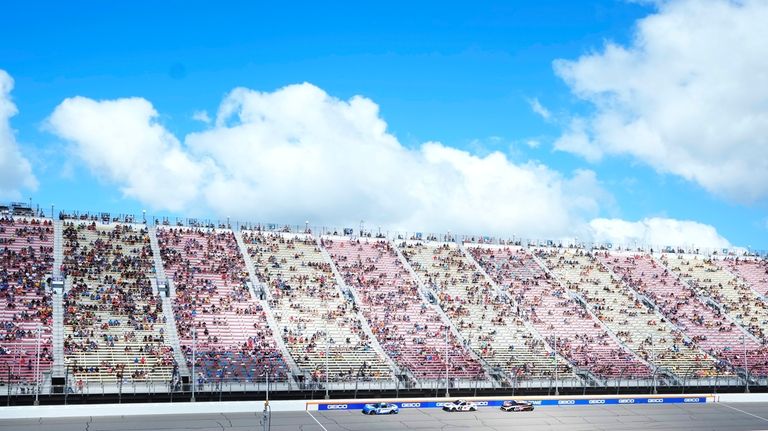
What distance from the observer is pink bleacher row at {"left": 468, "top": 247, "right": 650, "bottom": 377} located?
83.8 meters

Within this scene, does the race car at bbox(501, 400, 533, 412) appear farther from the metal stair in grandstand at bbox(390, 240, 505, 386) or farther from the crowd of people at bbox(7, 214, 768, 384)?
the crowd of people at bbox(7, 214, 768, 384)

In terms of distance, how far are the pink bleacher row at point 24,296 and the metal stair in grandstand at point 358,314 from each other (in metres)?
28.6

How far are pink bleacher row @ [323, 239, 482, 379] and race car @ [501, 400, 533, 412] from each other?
7673mm

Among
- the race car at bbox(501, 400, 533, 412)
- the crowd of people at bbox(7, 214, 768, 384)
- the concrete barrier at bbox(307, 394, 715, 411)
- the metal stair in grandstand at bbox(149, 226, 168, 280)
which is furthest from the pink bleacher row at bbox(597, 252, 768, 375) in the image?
the metal stair in grandstand at bbox(149, 226, 168, 280)

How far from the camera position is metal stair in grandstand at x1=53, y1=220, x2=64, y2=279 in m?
81.8

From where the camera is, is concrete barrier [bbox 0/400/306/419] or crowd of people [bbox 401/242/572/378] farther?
crowd of people [bbox 401/242/572/378]

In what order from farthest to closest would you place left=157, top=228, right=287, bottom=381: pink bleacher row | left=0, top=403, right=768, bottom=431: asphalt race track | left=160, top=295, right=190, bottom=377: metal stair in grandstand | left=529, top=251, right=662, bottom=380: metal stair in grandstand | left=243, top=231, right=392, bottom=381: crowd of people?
left=529, top=251, right=662, bottom=380: metal stair in grandstand → left=243, top=231, right=392, bottom=381: crowd of people → left=157, top=228, right=287, bottom=381: pink bleacher row → left=160, top=295, right=190, bottom=377: metal stair in grandstand → left=0, top=403, right=768, bottom=431: asphalt race track

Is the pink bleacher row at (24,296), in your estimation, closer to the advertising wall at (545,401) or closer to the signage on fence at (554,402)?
the advertising wall at (545,401)

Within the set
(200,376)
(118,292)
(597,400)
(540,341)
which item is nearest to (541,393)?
(597,400)

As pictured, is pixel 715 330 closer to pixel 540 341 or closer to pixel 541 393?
pixel 540 341

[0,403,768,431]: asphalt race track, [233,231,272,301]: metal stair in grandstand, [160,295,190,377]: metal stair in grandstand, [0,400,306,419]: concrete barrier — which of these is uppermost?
[233,231,272,301]: metal stair in grandstand

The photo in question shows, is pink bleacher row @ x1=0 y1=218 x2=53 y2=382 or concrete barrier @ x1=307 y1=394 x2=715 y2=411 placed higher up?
pink bleacher row @ x1=0 y1=218 x2=53 y2=382

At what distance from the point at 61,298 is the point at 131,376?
14254 millimetres

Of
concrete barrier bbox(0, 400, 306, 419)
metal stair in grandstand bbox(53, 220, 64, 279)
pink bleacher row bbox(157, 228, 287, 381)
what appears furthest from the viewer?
metal stair in grandstand bbox(53, 220, 64, 279)
